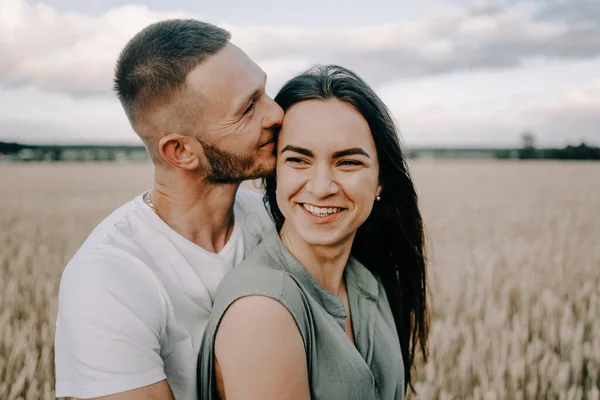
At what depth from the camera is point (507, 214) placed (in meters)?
11.0

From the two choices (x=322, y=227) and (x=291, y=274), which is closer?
Answer: (x=291, y=274)

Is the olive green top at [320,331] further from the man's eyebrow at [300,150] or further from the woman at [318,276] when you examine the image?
the man's eyebrow at [300,150]

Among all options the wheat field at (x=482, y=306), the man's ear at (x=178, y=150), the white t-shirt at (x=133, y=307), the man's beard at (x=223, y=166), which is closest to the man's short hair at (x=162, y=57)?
the man's ear at (x=178, y=150)

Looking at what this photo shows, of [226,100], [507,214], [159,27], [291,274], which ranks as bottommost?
[507,214]

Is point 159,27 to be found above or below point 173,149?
above

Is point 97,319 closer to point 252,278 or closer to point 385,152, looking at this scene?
point 252,278

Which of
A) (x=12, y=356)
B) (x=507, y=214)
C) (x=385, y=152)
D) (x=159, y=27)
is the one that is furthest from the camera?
Answer: (x=507, y=214)

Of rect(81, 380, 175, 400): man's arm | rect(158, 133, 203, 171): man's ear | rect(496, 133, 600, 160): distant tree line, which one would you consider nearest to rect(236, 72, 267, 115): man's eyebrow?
rect(158, 133, 203, 171): man's ear

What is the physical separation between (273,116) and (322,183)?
0.38m

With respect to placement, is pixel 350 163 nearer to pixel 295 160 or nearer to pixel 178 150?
pixel 295 160

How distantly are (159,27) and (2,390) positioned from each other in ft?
5.88

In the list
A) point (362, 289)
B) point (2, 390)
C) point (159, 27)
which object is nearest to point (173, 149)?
point (159, 27)

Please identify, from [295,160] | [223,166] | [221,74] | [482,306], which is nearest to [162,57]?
[221,74]

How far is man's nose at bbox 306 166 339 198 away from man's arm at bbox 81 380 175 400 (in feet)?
2.86
